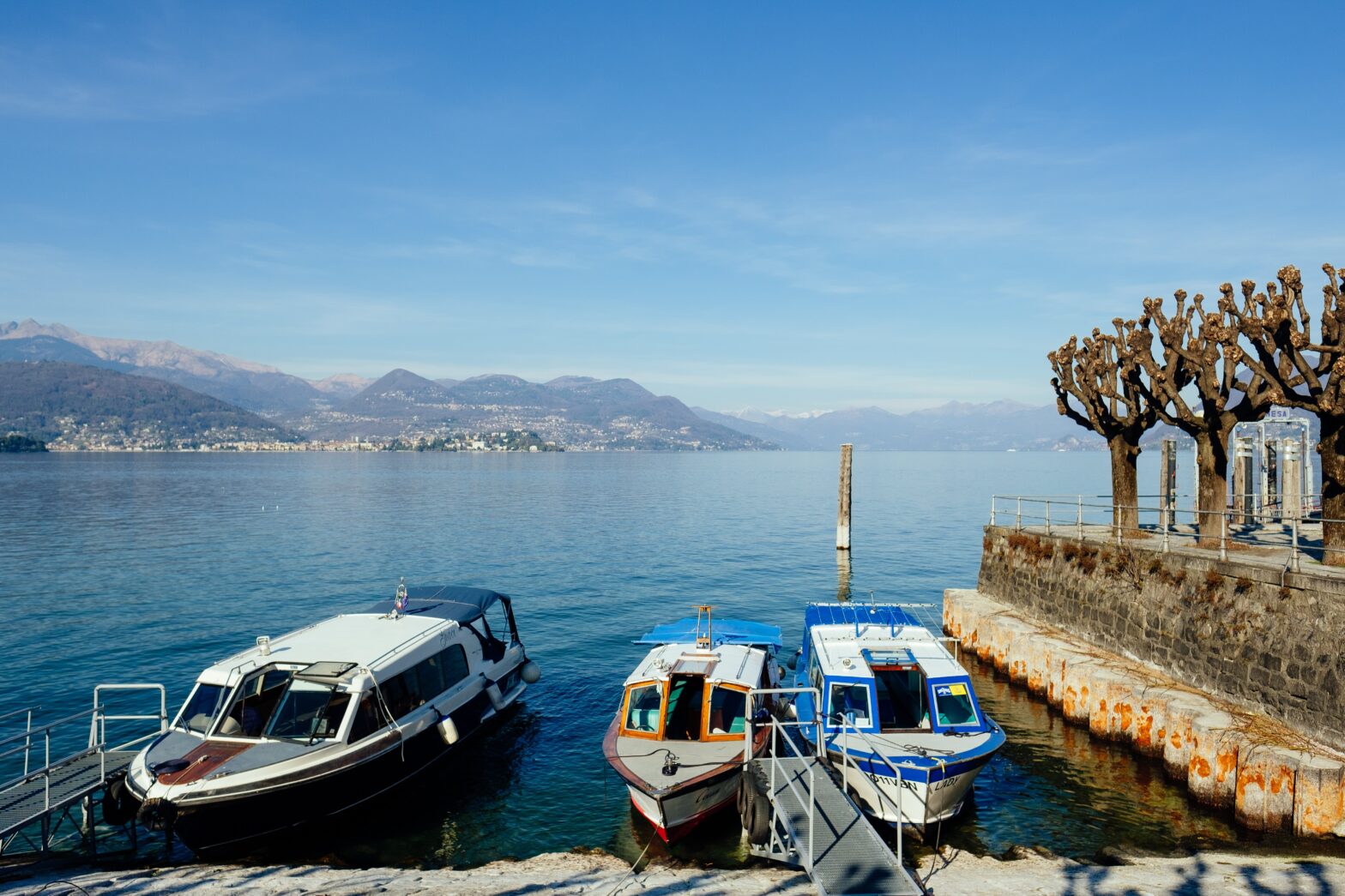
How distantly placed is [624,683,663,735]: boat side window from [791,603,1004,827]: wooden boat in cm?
342

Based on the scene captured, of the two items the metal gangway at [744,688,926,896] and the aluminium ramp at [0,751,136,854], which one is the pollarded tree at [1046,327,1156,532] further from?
the aluminium ramp at [0,751,136,854]

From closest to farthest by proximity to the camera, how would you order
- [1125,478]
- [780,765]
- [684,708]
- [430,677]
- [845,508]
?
1. [780,765]
2. [684,708]
3. [430,677]
4. [1125,478]
5. [845,508]

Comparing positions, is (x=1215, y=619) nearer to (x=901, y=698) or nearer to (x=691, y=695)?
(x=901, y=698)

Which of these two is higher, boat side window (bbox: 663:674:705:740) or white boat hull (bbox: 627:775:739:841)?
boat side window (bbox: 663:674:705:740)

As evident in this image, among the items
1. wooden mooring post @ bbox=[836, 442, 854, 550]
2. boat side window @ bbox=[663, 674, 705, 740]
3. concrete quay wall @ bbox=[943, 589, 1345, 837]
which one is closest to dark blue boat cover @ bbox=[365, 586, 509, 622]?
boat side window @ bbox=[663, 674, 705, 740]

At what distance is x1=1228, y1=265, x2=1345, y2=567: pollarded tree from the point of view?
18.1 m

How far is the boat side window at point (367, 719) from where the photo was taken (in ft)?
51.1

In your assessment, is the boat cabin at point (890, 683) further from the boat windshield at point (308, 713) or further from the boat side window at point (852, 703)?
the boat windshield at point (308, 713)

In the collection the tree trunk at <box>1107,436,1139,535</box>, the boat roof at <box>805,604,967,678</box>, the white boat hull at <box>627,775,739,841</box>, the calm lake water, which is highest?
the tree trunk at <box>1107,436,1139,535</box>

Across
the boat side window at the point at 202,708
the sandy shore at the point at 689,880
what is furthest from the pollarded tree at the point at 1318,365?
the boat side window at the point at 202,708

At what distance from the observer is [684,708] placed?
16.9 metres

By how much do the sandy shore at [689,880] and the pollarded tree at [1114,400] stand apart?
15059mm

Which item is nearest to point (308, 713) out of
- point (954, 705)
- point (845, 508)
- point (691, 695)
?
point (691, 695)

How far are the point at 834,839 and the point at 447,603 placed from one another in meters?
14.1
